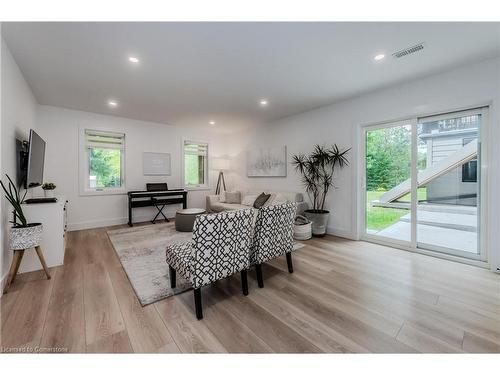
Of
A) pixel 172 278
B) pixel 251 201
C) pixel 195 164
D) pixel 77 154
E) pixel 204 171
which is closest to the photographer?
pixel 172 278

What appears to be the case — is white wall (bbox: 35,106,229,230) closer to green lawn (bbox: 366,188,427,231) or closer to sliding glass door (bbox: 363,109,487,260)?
green lawn (bbox: 366,188,427,231)

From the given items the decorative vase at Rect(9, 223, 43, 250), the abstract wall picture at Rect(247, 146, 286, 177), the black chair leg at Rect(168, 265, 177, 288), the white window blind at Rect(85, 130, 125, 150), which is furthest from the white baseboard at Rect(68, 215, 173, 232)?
the black chair leg at Rect(168, 265, 177, 288)

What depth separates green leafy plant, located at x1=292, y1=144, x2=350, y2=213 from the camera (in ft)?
12.7

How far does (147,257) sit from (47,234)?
1.19 meters

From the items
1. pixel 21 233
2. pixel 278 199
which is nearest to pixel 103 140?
pixel 21 233

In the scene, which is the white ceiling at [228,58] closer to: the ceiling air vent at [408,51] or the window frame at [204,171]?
the ceiling air vent at [408,51]

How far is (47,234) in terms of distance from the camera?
2.55 metres

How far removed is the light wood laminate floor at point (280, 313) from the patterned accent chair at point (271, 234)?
0.93 ft

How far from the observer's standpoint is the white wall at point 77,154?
4.14m

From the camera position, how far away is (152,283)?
2.17 metres

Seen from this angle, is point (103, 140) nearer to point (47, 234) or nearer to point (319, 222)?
point (47, 234)

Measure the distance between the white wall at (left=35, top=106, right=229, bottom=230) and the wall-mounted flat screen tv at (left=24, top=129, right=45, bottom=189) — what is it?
1338 millimetres

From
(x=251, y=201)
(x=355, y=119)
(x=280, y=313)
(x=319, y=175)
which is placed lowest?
(x=280, y=313)
